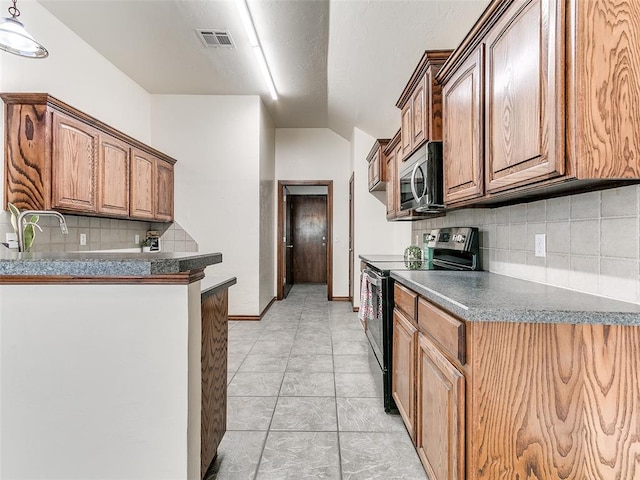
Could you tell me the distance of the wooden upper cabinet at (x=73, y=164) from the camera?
8.80ft

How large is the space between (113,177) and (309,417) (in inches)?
112

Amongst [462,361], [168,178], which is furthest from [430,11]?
[168,178]

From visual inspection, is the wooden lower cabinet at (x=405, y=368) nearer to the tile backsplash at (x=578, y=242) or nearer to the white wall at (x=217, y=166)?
the tile backsplash at (x=578, y=242)

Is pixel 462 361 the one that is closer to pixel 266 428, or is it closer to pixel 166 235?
pixel 266 428

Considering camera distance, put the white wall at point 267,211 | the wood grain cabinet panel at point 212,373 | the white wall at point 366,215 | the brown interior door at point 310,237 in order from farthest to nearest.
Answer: the brown interior door at point 310,237 → the white wall at point 366,215 → the white wall at point 267,211 → the wood grain cabinet panel at point 212,373

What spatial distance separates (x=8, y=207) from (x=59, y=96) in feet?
3.83

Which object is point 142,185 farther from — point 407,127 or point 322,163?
point 322,163

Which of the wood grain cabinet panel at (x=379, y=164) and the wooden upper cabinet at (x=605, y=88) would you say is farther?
the wood grain cabinet panel at (x=379, y=164)

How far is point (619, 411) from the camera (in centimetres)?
104

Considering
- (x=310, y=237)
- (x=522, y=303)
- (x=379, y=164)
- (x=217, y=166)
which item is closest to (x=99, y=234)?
(x=217, y=166)

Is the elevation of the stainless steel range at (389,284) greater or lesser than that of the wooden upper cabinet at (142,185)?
lesser

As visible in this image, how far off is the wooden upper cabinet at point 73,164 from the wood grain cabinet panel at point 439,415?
2.85m


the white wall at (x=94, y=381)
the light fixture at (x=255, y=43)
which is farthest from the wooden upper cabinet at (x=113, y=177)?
the white wall at (x=94, y=381)

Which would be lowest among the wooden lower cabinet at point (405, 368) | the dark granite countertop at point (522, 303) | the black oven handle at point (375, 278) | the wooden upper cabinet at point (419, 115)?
the wooden lower cabinet at point (405, 368)
